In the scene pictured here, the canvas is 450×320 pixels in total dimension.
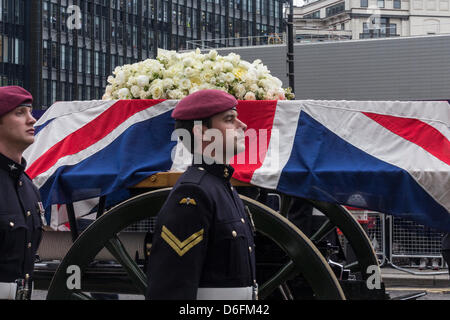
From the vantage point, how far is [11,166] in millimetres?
3836

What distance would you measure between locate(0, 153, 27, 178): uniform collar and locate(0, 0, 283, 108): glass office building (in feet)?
154

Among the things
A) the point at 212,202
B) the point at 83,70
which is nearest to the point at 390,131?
the point at 212,202

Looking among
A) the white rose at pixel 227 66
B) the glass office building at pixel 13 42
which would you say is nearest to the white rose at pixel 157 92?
the white rose at pixel 227 66

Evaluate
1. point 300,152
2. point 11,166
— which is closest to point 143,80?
point 300,152

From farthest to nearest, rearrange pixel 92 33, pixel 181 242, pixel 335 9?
pixel 335 9
pixel 92 33
pixel 181 242

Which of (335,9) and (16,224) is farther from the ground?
(335,9)

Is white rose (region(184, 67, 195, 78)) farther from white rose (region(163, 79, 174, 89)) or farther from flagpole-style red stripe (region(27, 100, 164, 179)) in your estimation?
flagpole-style red stripe (region(27, 100, 164, 179))

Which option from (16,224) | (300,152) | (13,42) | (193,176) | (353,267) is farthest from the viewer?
(13,42)

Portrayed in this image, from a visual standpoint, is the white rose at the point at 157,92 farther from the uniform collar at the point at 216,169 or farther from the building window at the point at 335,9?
the building window at the point at 335,9

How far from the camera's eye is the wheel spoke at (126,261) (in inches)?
174

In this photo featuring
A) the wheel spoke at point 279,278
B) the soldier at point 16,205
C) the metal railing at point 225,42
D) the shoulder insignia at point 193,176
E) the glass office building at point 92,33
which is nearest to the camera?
the shoulder insignia at point 193,176

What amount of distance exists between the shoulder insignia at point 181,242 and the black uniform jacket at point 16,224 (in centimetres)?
98

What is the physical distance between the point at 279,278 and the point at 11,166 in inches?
59.5

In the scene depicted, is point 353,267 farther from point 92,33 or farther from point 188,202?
point 92,33
